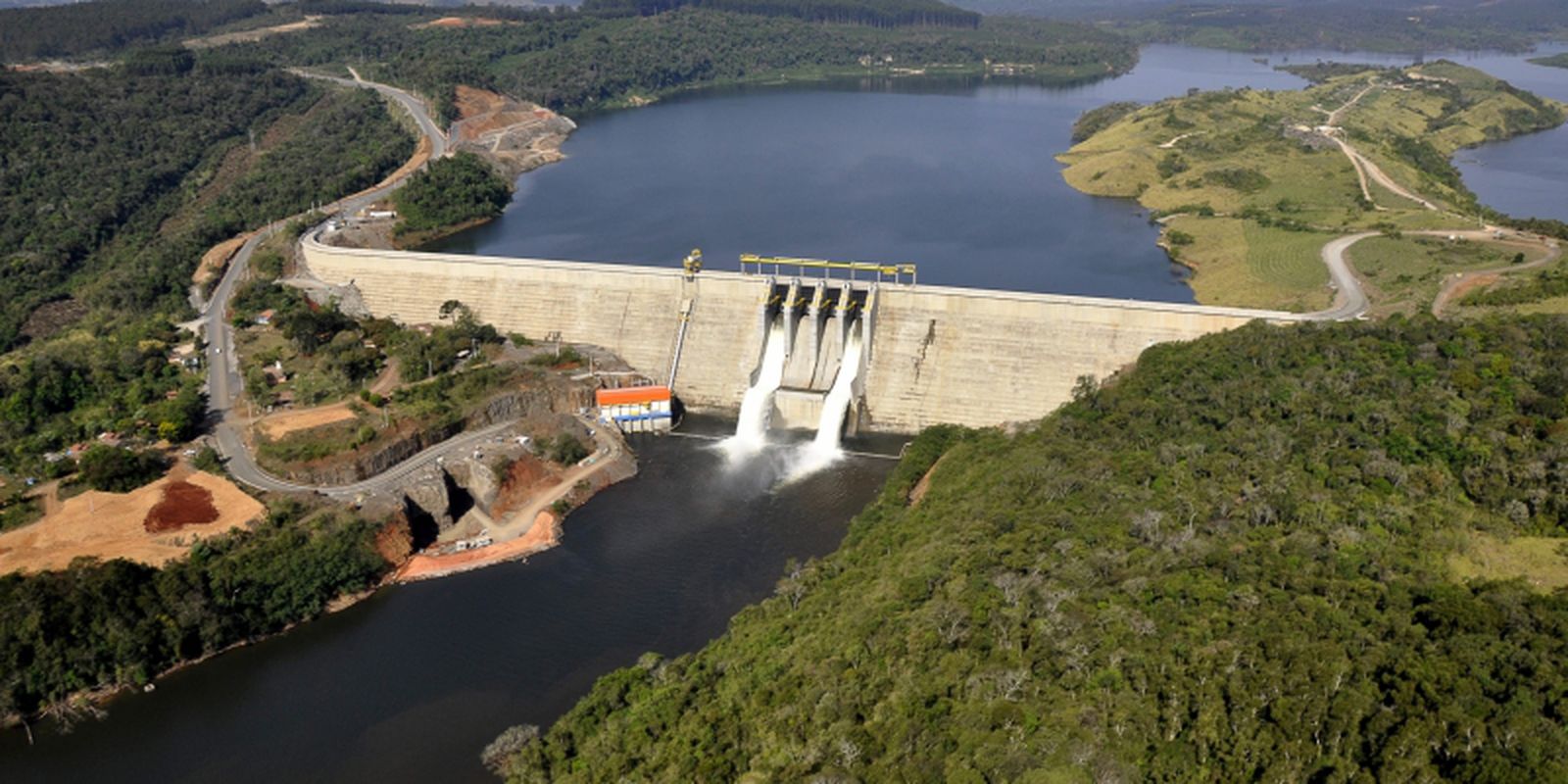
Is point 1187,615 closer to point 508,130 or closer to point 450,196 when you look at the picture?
point 450,196

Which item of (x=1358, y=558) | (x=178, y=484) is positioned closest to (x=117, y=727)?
(x=178, y=484)

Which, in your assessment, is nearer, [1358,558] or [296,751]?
[1358,558]

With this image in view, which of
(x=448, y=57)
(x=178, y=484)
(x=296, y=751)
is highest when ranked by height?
(x=448, y=57)

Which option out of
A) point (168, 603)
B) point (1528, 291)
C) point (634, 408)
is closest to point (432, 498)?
point (168, 603)

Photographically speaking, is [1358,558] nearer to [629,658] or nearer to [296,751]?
[629,658]

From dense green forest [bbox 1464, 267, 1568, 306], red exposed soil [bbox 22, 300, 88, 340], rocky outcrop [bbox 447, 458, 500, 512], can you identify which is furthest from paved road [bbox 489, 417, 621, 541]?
dense green forest [bbox 1464, 267, 1568, 306]

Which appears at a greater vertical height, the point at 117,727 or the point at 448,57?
the point at 448,57
